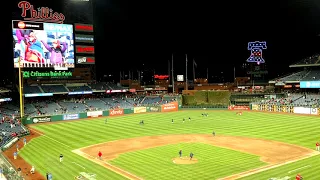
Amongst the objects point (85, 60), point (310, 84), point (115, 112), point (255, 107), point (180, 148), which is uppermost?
point (85, 60)

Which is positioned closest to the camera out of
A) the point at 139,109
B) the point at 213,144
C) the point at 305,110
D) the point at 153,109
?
the point at 213,144

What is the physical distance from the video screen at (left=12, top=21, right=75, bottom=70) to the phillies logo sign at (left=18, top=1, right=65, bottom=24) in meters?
1.27

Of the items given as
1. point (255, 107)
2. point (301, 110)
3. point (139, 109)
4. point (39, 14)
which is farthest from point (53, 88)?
point (301, 110)

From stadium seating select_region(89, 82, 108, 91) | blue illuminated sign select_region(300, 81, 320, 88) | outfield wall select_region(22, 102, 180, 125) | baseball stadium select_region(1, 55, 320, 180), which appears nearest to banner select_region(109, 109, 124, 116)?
outfield wall select_region(22, 102, 180, 125)

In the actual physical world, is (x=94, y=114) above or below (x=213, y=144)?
above

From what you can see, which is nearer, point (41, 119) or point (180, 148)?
point (180, 148)

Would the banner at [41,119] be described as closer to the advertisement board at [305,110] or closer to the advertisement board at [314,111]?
the advertisement board at [305,110]

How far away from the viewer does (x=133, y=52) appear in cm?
12812

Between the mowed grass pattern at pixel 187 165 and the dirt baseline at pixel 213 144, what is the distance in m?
1.33

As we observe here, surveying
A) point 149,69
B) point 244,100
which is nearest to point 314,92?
point 244,100

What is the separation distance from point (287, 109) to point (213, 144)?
38.8 m

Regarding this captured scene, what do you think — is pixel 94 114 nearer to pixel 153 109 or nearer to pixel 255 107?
pixel 153 109

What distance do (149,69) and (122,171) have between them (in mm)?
125663

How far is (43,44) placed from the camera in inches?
2746
